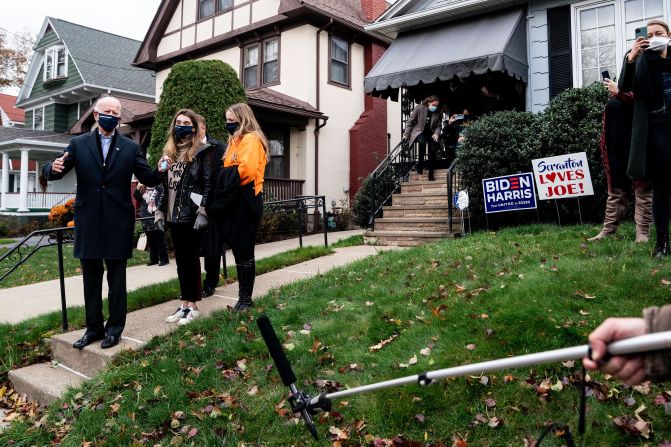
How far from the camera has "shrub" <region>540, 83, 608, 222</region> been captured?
7.66 metres

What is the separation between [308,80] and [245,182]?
11652mm

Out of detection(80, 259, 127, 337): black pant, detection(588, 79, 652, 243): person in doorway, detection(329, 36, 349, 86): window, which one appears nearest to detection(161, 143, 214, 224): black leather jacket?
detection(80, 259, 127, 337): black pant

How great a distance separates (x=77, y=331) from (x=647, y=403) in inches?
195

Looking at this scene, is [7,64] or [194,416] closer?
[194,416]

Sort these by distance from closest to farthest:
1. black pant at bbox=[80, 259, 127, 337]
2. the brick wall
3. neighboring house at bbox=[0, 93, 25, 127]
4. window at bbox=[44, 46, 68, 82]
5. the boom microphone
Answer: the boom microphone < black pant at bbox=[80, 259, 127, 337] < the brick wall < window at bbox=[44, 46, 68, 82] < neighboring house at bbox=[0, 93, 25, 127]

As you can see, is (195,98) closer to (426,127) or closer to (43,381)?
(426,127)

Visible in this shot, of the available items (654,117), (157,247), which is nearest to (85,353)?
(157,247)

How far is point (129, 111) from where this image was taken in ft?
59.1

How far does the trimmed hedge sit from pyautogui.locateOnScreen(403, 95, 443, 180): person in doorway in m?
1.88

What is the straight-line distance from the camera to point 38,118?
28047 millimetres

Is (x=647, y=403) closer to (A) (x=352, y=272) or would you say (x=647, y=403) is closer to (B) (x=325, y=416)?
(B) (x=325, y=416)

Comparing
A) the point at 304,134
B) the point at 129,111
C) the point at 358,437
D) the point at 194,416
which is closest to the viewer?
the point at 358,437

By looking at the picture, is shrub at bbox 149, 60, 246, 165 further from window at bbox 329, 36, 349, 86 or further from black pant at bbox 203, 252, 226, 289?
window at bbox 329, 36, 349, 86

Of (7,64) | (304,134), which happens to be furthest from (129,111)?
(7,64)
